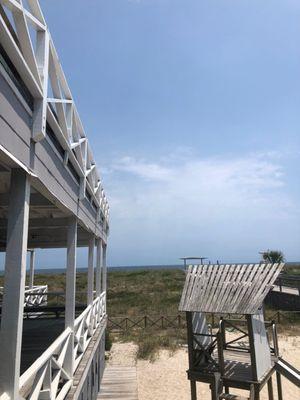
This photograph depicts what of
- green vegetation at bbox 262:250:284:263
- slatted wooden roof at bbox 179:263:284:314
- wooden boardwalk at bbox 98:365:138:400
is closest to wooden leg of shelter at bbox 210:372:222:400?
slatted wooden roof at bbox 179:263:284:314

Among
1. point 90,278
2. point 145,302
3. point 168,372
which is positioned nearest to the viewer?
point 90,278

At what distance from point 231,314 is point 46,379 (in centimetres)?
543

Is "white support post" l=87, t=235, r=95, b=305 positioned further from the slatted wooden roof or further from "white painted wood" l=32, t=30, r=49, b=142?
"white painted wood" l=32, t=30, r=49, b=142

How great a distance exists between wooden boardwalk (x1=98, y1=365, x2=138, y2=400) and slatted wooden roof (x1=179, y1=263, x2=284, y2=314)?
3.65 meters

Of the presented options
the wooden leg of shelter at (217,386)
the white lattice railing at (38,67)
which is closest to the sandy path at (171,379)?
the wooden leg of shelter at (217,386)

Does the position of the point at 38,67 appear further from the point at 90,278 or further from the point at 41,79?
the point at 90,278

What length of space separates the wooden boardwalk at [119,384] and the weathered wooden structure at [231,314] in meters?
2.54

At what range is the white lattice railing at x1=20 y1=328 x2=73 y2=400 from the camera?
341 centimetres

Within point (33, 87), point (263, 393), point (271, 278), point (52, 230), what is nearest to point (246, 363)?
point (271, 278)

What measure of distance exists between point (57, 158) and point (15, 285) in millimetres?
2015

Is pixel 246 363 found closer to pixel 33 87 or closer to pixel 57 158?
pixel 57 158

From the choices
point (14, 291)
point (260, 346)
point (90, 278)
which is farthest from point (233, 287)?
point (14, 291)

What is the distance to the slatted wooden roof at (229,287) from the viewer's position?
8000 mm

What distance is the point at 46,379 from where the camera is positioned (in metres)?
4.11
